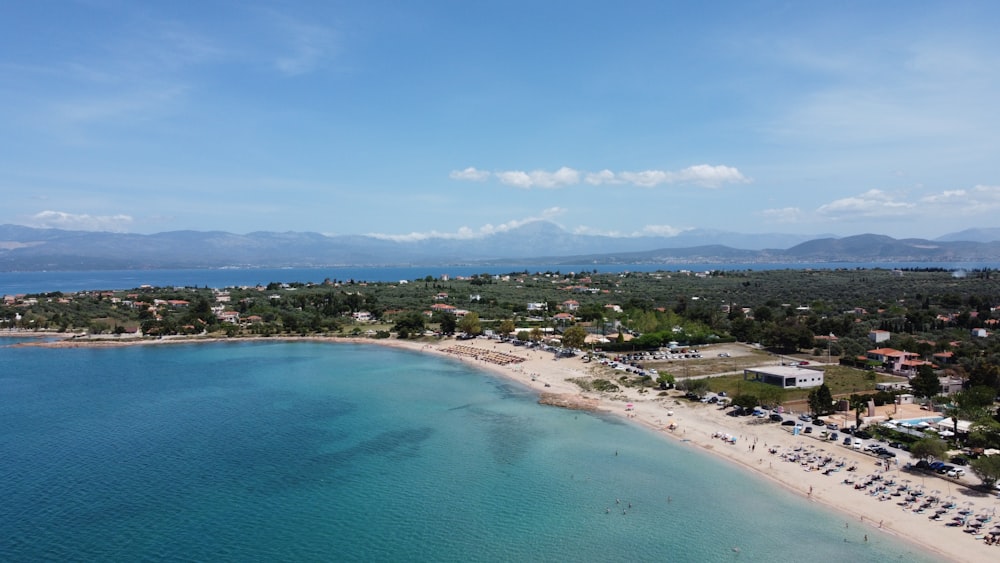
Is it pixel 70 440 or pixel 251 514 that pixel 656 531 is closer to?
pixel 251 514

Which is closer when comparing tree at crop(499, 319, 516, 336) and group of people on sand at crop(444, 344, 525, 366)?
group of people on sand at crop(444, 344, 525, 366)

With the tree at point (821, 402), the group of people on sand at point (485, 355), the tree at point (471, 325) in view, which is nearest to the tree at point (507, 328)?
the tree at point (471, 325)

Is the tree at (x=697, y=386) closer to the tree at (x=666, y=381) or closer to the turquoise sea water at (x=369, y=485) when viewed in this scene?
the tree at (x=666, y=381)

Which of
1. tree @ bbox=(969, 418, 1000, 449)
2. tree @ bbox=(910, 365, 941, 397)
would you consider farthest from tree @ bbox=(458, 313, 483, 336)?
tree @ bbox=(969, 418, 1000, 449)

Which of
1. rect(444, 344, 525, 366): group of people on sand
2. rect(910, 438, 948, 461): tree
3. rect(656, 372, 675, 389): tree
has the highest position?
rect(910, 438, 948, 461): tree

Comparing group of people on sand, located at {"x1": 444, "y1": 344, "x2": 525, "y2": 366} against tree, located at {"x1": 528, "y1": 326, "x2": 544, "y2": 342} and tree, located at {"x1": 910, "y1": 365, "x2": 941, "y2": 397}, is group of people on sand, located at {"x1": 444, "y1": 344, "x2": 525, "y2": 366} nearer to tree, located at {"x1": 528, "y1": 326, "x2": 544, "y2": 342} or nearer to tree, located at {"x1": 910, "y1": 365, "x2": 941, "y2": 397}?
tree, located at {"x1": 528, "y1": 326, "x2": 544, "y2": 342}

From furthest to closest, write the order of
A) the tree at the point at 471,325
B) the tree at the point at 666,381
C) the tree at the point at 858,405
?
the tree at the point at 471,325 < the tree at the point at 666,381 < the tree at the point at 858,405
